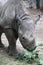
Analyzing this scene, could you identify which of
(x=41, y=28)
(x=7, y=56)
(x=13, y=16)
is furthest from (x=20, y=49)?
(x=41, y=28)

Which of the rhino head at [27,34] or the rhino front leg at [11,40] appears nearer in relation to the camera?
the rhino head at [27,34]

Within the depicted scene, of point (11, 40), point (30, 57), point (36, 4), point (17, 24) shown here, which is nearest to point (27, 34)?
point (17, 24)

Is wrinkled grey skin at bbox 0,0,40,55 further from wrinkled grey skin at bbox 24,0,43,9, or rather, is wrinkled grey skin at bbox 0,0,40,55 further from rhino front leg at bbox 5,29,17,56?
wrinkled grey skin at bbox 24,0,43,9

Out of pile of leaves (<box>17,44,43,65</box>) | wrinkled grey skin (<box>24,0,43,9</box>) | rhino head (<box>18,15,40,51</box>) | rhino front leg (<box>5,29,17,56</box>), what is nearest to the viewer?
rhino head (<box>18,15,40,51</box>)

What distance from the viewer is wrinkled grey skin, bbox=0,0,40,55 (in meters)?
6.16

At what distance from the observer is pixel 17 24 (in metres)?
6.52

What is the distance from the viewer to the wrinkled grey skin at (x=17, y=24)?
20.2 feet

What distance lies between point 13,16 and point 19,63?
1221 mm

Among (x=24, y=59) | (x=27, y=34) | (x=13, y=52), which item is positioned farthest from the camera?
(x=13, y=52)

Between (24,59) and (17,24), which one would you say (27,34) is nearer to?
(17,24)

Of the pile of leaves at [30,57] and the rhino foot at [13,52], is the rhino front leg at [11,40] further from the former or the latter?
the pile of leaves at [30,57]

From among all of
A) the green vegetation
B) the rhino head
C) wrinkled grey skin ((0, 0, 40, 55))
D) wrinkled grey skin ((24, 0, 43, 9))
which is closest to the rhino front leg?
wrinkled grey skin ((0, 0, 40, 55))

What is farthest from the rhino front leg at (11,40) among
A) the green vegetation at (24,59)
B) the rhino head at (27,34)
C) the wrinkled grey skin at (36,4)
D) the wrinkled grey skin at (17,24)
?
the wrinkled grey skin at (36,4)

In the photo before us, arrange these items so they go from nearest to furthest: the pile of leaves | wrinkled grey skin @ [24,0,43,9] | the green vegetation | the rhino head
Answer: the rhino head < the pile of leaves < the green vegetation < wrinkled grey skin @ [24,0,43,9]
